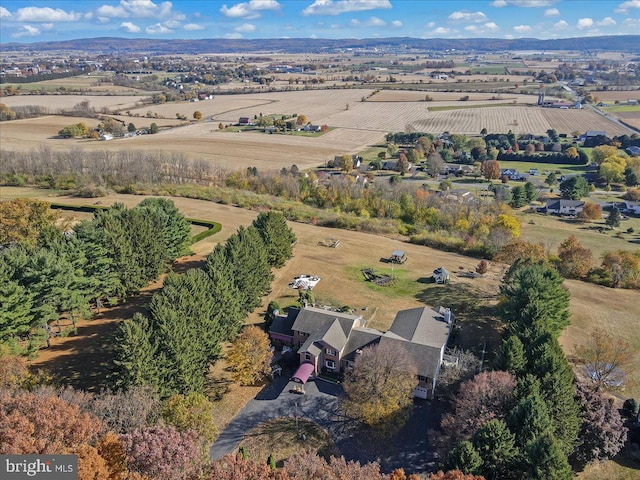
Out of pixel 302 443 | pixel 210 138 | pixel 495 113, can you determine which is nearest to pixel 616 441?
pixel 302 443

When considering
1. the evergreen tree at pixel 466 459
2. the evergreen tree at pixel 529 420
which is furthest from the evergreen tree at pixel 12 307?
the evergreen tree at pixel 529 420

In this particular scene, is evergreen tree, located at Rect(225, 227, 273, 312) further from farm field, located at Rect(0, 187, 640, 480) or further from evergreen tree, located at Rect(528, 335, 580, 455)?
evergreen tree, located at Rect(528, 335, 580, 455)

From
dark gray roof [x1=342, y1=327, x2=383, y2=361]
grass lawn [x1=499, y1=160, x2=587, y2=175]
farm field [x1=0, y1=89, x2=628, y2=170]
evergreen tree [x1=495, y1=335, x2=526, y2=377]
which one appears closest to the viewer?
evergreen tree [x1=495, y1=335, x2=526, y2=377]

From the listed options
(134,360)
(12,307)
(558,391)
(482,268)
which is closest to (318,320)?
(134,360)

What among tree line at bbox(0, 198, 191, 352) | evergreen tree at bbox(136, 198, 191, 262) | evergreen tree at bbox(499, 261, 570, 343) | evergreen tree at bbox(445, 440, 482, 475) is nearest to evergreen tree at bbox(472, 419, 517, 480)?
evergreen tree at bbox(445, 440, 482, 475)

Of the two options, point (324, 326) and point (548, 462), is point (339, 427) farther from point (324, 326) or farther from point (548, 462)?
point (548, 462)

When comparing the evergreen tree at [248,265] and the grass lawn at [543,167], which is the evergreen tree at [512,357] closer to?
the evergreen tree at [248,265]
